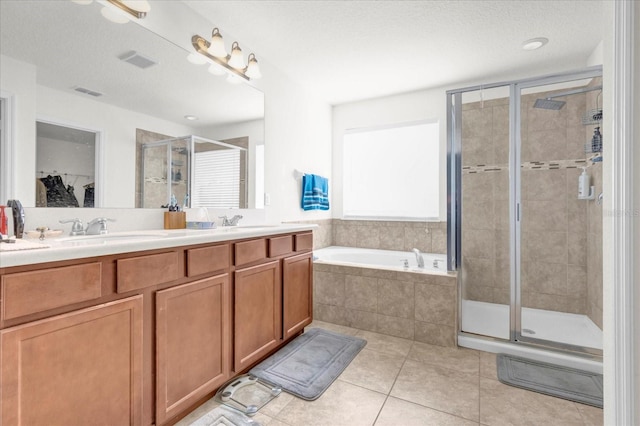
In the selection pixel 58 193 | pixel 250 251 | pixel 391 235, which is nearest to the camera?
pixel 58 193

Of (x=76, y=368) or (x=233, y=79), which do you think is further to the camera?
(x=233, y=79)

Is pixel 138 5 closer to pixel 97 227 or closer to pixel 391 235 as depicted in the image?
pixel 97 227

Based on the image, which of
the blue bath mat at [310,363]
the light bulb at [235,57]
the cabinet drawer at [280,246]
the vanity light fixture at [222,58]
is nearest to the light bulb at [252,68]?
the vanity light fixture at [222,58]

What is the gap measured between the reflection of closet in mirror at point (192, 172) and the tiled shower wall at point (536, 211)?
6.18 feet

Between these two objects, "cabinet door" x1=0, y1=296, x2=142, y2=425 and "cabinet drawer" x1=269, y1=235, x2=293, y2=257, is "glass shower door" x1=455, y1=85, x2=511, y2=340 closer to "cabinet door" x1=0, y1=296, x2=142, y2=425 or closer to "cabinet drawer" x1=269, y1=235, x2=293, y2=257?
"cabinet drawer" x1=269, y1=235, x2=293, y2=257

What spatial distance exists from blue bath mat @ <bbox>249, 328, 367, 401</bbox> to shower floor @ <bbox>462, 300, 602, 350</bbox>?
3.04 feet

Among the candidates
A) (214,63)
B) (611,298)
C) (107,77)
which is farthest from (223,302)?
(214,63)

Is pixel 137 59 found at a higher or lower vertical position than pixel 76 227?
higher

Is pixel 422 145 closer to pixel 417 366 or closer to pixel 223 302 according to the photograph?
pixel 417 366

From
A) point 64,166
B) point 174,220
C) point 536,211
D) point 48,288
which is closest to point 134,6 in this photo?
point 64,166

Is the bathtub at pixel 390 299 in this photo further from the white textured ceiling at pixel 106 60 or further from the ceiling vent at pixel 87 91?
the ceiling vent at pixel 87 91

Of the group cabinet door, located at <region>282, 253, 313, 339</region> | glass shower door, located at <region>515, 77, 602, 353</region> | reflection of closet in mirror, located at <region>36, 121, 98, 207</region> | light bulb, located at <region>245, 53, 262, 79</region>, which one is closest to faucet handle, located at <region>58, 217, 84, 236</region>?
reflection of closet in mirror, located at <region>36, 121, 98, 207</region>

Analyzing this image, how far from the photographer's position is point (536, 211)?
2580 mm

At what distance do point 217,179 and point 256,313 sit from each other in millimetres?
1084
